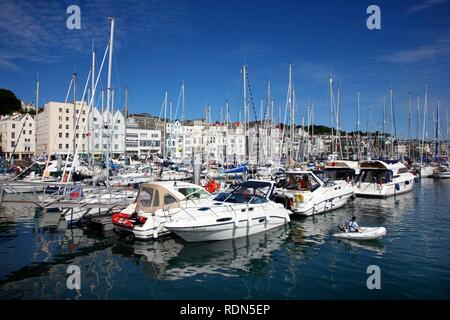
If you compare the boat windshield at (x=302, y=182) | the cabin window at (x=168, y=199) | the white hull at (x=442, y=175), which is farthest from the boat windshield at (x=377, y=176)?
the white hull at (x=442, y=175)

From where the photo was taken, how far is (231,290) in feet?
37.1

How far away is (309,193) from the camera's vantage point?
2438 cm

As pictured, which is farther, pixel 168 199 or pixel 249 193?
pixel 249 193

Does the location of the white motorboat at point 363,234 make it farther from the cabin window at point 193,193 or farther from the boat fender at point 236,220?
the cabin window at point 193,193

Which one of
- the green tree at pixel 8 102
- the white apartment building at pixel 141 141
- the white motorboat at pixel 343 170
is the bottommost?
the white motorboat at pixel 343 170

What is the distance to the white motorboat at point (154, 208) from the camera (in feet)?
55.5

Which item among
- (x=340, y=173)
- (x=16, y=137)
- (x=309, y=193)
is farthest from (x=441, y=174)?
(x=16, y=137)

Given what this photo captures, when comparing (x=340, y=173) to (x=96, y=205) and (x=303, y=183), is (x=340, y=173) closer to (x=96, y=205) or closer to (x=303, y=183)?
(x=303, y=183)

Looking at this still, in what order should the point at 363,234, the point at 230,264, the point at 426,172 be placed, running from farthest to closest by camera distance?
1. the point at 426,172
2. the point at 363,234
3. the point at 230,264

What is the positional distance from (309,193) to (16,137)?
9814 cm

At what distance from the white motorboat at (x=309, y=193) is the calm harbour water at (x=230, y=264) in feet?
8.20

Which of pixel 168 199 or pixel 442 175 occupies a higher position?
pixel 168 199

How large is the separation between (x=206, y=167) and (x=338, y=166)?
21.8 m
